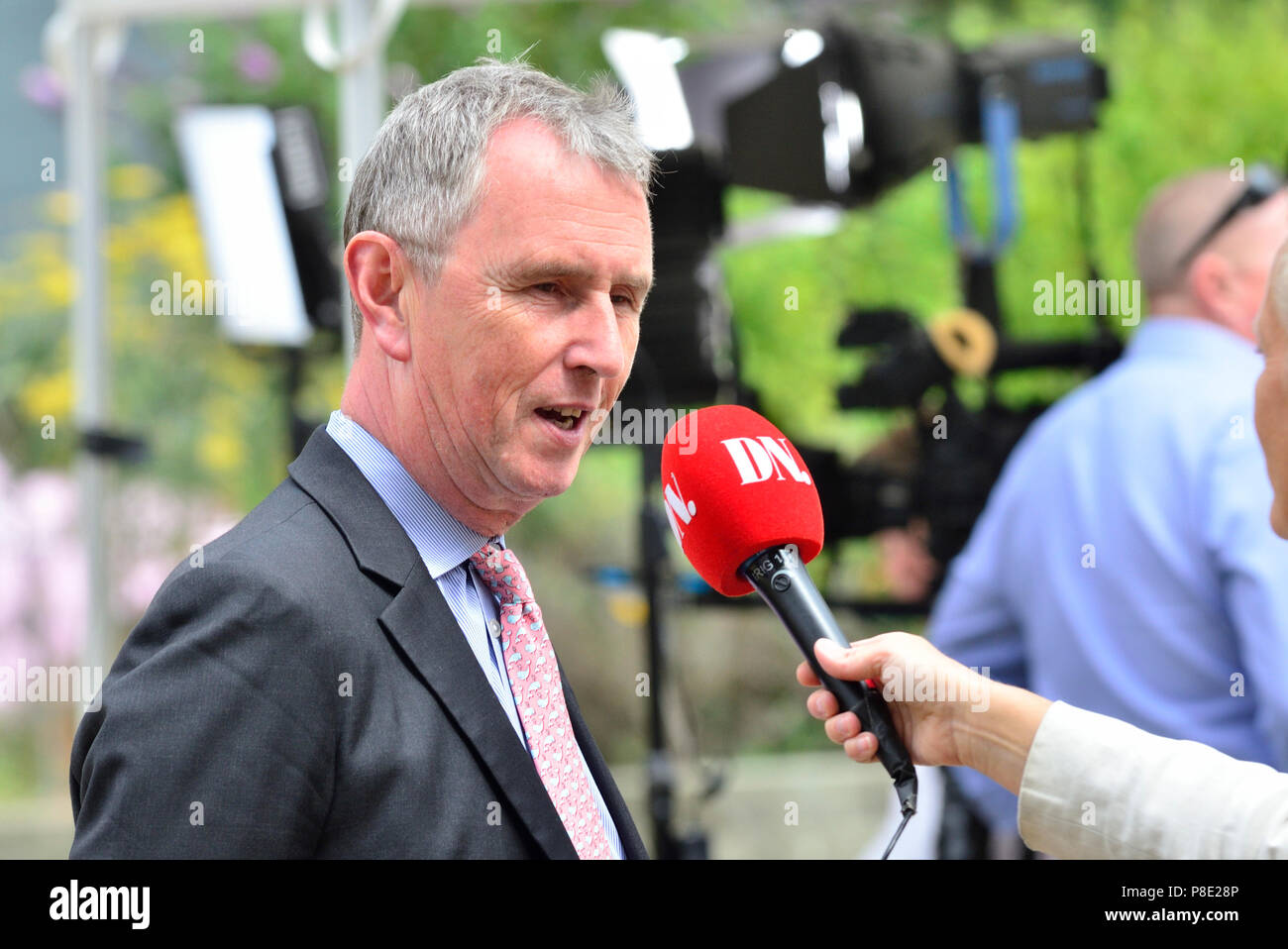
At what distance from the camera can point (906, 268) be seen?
5930 mm

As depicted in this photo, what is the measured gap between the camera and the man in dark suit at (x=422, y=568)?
1.01 metres

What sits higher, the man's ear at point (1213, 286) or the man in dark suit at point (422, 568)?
the man's ear at point (1213, 286)

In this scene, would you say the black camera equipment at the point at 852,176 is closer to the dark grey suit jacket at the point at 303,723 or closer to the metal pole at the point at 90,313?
the metal pole at the point at 90,313

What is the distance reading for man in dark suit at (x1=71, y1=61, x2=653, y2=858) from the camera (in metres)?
1.01

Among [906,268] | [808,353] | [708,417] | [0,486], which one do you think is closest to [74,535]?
[0,486]

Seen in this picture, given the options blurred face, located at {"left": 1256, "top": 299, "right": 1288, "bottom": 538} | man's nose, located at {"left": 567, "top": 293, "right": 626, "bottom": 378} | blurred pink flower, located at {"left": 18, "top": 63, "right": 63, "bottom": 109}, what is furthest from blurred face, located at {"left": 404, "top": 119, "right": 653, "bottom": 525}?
blurred pink flower, located at {"left": 18, "top": 63, "right": 63, "bottom": 109}

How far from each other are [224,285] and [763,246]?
2.93 m

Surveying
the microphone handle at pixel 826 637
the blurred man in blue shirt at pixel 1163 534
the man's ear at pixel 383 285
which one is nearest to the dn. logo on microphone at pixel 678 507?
the microphone handle at pixel 826 637

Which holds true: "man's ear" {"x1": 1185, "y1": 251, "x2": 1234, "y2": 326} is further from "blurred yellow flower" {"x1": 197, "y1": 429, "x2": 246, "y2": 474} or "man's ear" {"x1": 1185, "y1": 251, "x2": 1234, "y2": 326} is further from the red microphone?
"blurred yellow flower" {"x1": 197, "y1": 429, "x2": 246, "y2": 474}

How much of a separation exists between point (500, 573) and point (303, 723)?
0.34 meters

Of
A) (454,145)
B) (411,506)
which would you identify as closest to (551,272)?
(454,145)

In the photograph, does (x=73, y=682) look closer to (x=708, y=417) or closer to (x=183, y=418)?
(x=183, y=418)

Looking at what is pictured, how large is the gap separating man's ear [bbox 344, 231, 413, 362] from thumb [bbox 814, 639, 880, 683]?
1.63ft

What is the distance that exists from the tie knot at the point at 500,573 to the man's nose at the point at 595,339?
0.21 meters
